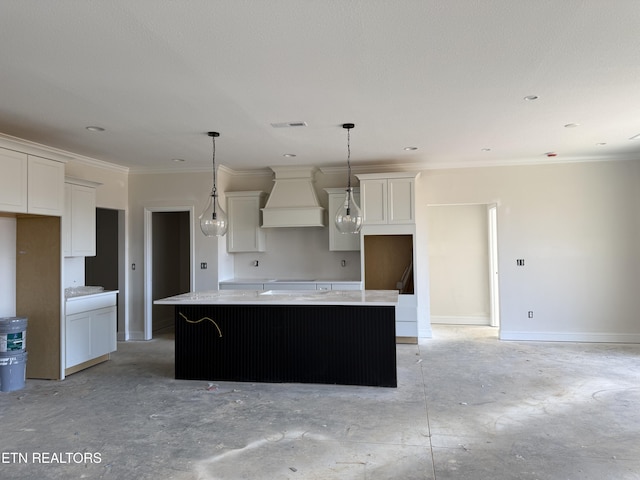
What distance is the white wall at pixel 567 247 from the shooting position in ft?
20.1

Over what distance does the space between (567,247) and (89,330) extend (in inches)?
248

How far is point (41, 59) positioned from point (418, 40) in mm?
2340

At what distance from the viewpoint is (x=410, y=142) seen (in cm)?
521

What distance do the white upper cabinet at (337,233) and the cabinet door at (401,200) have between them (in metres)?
0.57

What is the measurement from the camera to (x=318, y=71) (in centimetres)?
303

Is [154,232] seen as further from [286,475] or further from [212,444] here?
[286,475]

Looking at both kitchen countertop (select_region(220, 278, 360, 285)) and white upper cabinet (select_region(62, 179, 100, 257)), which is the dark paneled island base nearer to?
white upper cabinet (select_region(62, 179, 100, 257))

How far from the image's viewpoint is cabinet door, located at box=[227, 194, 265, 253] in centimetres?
686

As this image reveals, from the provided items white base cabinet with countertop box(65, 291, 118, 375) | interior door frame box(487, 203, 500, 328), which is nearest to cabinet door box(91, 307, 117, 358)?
white base cabinet with countertop box(65, 291, 118, 375)

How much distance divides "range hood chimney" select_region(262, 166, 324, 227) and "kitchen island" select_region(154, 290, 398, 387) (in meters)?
2.15

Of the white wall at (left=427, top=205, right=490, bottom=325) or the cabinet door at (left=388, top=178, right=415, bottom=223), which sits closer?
the cabinet door at (left=388, top=178, right=415, bottom=223)

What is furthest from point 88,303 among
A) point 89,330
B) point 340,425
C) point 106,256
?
point 340,425

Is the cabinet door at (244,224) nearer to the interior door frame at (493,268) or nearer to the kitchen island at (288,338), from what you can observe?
the kitchen island at (288,338)

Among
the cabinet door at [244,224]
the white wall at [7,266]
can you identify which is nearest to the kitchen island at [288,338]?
the white wall at [7,266]
